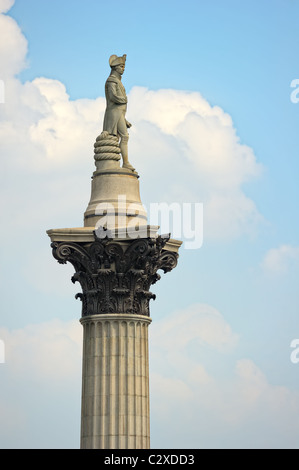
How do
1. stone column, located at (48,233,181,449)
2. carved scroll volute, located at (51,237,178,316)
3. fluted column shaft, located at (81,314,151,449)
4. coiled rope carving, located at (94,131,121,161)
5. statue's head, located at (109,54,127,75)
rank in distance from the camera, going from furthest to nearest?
statue's head, located at (109,54,127,75) < coiled rope carving, located at (94,131,121,161) < carved scroll volute, located at (51,237,178,316) < stone column, located at (48,233,181,449) < fluted column shaft, located at (81,314,151,449)

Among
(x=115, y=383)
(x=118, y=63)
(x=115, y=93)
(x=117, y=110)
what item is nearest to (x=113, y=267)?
(x=115, y=383)

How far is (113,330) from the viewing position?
44.8 meters

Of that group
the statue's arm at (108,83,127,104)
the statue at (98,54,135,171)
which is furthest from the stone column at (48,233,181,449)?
the statue's arm at (108,83,127,104)

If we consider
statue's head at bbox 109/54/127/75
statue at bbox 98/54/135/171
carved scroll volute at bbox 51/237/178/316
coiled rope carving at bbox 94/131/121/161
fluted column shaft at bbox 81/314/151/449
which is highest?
statue's head at bbox 109/54/127/75

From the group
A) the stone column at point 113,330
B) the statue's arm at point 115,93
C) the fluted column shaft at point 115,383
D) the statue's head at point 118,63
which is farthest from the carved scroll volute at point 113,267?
the statue's head at point 118,63

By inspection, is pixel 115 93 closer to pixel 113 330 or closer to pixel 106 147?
pixel 106 147

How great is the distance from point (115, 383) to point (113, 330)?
2.06 m

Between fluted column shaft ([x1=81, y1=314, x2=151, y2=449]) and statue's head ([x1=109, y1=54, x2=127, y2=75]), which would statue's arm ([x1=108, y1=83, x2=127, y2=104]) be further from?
fluted column shaft ([x1=81, y1=314, x2=151, y2=449])

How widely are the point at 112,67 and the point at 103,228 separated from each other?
7.55m

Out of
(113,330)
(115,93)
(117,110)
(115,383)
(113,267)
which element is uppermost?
(115,93)

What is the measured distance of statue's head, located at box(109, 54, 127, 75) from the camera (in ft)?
158
